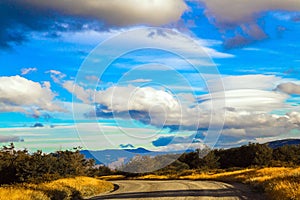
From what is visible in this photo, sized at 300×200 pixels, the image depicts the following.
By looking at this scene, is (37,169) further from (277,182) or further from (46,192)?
(277,182)

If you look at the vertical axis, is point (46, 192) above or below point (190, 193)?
above

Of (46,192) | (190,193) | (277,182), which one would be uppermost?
(46,192)

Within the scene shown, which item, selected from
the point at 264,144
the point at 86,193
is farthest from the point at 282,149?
the point at 86,193

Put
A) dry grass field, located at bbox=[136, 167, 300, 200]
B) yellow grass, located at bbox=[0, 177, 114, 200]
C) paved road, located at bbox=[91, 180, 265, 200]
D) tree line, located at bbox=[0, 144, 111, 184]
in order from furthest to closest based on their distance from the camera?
tree line, located at bbox=[0, 144, 111, 184] → paved road, located at bbox=[91, 180, 265, 200] → yellow grass, located at bbox=[0, 177, 114, 200] → dry grass field, located at bbox=[136, 167, 300, 200]

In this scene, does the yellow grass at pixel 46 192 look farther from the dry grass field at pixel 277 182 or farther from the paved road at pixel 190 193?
the dry grass field at pixel 277 182

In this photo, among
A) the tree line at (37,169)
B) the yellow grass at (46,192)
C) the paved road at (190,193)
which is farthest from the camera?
the tree line at (37,169)

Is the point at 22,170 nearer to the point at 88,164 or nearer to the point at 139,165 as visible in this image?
the point at 139,165

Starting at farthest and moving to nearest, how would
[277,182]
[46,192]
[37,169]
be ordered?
[37,169] < [277,182] < [46,192]

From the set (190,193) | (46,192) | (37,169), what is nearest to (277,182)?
(190,193)

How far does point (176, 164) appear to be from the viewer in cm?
9425

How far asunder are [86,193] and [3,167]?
19.6m

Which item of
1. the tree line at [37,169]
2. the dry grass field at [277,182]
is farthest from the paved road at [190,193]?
the tree line at [37,169]

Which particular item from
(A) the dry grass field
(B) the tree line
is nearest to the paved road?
(A) the dry grass field

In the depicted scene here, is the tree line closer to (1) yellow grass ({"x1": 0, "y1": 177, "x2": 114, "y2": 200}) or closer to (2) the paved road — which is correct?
(1) yellow grass ({"x1": 0, "y1": 177, "x2": 114, "y2": 200})
